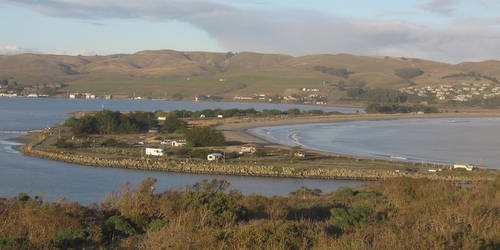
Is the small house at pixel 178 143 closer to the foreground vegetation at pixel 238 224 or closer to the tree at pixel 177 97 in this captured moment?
the foreground vegetation at pixel 238 224

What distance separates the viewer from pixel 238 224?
32.2 ft

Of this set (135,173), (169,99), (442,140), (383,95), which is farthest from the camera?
(169,99)

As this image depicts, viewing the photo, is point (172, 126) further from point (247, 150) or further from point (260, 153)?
point (260, 153)

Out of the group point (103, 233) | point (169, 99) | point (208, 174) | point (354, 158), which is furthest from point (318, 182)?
point (169, 99)

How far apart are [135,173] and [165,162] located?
323cm

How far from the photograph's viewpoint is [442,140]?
57188 mm

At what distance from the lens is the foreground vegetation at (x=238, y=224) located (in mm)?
7125

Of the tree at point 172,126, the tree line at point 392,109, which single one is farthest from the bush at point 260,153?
the tree line at point 392,109

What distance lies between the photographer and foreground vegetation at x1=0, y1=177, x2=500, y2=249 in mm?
7125

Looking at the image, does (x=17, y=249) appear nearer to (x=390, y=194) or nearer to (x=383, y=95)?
(x=390, y=194)

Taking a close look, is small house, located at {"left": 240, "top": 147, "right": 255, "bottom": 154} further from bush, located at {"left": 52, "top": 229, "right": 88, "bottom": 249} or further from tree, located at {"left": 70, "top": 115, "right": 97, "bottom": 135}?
bush, located at {"left": 52, "top": 229, "right": 88, "bottom": 249}

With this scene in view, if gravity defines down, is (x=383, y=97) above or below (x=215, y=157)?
above

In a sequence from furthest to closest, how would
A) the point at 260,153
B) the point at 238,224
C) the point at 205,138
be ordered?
the point at 205,138
the point at 260,153
the point at 238,224

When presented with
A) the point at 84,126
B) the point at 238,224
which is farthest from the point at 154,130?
the point at 238,224
